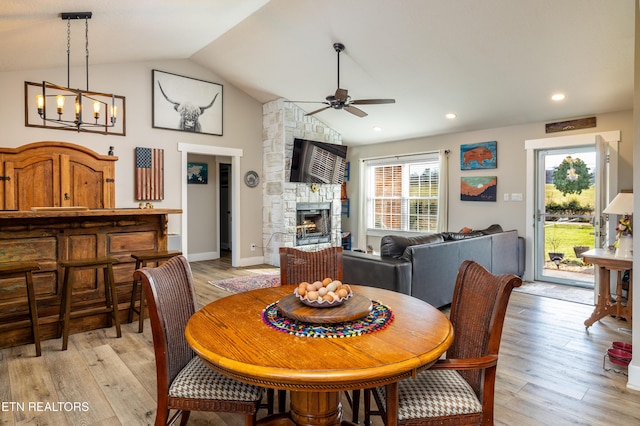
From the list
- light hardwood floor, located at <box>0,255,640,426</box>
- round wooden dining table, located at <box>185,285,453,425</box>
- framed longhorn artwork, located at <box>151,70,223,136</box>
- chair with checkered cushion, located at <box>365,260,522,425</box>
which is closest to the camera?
round wooden dining table, located at <box>185,285,453,425</box>

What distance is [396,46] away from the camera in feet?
14.4

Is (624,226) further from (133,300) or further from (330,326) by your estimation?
(133,300)

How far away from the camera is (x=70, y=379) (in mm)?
2486

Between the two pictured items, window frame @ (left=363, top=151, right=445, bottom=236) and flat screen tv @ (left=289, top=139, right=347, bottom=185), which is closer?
flat screen tv @ (left=289, top=139, right=347, bottom=185)

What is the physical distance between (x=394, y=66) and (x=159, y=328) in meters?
4.37

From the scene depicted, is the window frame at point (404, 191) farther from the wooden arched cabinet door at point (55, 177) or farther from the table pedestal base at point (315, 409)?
the table pedestal base at point (315, 409)

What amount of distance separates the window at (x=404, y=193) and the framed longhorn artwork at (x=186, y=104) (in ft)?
10.9

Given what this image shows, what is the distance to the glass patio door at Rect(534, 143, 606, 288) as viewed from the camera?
17.0 ft

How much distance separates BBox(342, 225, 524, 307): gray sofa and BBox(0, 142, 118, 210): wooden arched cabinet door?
3417mm

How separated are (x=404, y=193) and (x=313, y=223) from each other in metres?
1.92

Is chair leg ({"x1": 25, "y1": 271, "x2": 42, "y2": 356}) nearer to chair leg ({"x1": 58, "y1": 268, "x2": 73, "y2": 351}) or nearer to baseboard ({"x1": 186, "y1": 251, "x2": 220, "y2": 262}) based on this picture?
chair leg ({"x1": 58, "y1": 268, "x2": 73, "y2": 351})

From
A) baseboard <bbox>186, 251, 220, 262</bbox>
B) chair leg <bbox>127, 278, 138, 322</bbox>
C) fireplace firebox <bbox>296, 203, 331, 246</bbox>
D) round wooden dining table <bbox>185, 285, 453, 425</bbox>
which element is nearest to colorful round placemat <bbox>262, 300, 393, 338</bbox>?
round wooden dining table <bbox>185, 285, 453, 425</bbox>

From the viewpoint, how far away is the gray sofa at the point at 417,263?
351cm

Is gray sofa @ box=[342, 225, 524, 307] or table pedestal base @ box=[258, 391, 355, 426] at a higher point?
gray sofa @ box=[342, 225, 524, 307]
